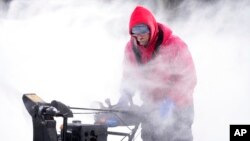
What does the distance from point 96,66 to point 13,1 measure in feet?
13.8

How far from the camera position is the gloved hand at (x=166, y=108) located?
11.5 feet

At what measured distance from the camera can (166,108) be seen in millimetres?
3539

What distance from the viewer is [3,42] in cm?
705

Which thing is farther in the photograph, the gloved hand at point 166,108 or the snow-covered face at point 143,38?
the snow-covered face at point 143,38

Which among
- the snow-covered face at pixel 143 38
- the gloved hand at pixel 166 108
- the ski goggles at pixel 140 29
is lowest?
the gloved hand at pixel 166 108

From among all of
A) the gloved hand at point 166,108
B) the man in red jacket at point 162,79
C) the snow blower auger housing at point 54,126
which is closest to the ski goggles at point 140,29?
the man in red jacket at point 162,79

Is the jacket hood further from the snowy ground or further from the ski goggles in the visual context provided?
the snowy ground

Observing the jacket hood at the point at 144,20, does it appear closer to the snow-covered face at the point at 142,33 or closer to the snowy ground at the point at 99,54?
the snow-covered face at the point at 142,33

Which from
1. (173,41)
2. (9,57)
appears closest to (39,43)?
(9,57)

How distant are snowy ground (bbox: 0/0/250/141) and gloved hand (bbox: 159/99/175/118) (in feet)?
8.56

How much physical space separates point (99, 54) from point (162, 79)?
465 centimetres

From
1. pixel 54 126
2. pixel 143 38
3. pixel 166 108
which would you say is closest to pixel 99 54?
pixel 143 38

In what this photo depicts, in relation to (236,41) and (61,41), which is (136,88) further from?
(236,41)

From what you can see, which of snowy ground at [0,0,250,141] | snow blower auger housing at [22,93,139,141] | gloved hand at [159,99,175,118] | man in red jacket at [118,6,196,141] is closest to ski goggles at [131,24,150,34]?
man in red jacket at [118,6,196,141]
